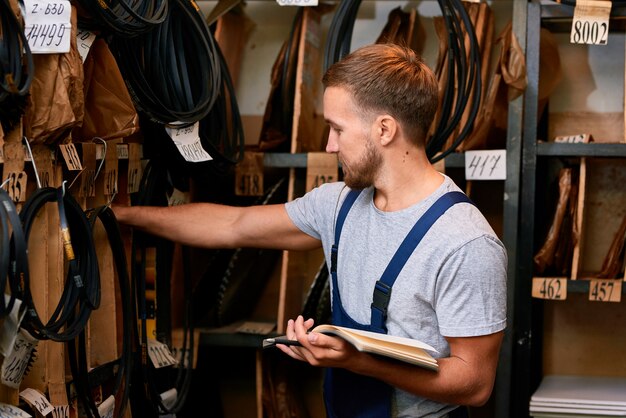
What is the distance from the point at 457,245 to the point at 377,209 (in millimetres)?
289

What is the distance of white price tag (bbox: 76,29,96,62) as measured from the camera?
2.25 metres

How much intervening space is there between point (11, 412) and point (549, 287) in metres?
1.80

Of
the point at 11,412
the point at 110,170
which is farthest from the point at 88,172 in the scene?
the point at 11,412

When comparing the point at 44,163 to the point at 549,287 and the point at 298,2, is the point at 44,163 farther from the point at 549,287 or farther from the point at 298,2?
the point at 549,287

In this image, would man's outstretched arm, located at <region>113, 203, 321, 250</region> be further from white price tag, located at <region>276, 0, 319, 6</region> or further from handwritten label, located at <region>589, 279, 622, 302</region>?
handwritten label, located at <region>589, 279, 622, 302</region>

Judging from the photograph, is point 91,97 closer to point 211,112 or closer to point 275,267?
point 211,112

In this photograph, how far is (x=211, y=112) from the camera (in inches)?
117

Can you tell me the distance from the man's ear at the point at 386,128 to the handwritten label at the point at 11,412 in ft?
3.44

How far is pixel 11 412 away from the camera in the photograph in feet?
6.40

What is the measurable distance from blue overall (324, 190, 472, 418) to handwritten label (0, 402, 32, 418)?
77 centimetres

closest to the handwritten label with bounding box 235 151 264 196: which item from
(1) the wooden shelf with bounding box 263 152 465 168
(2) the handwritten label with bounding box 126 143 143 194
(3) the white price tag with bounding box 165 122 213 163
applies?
(1) the wooden shelf with bounding box 263 152 465 168

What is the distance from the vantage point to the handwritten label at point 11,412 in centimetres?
194

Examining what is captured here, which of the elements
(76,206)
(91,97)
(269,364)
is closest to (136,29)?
(91,97)

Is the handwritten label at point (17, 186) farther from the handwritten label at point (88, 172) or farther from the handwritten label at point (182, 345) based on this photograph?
the handwritten label at point (182, 345)
